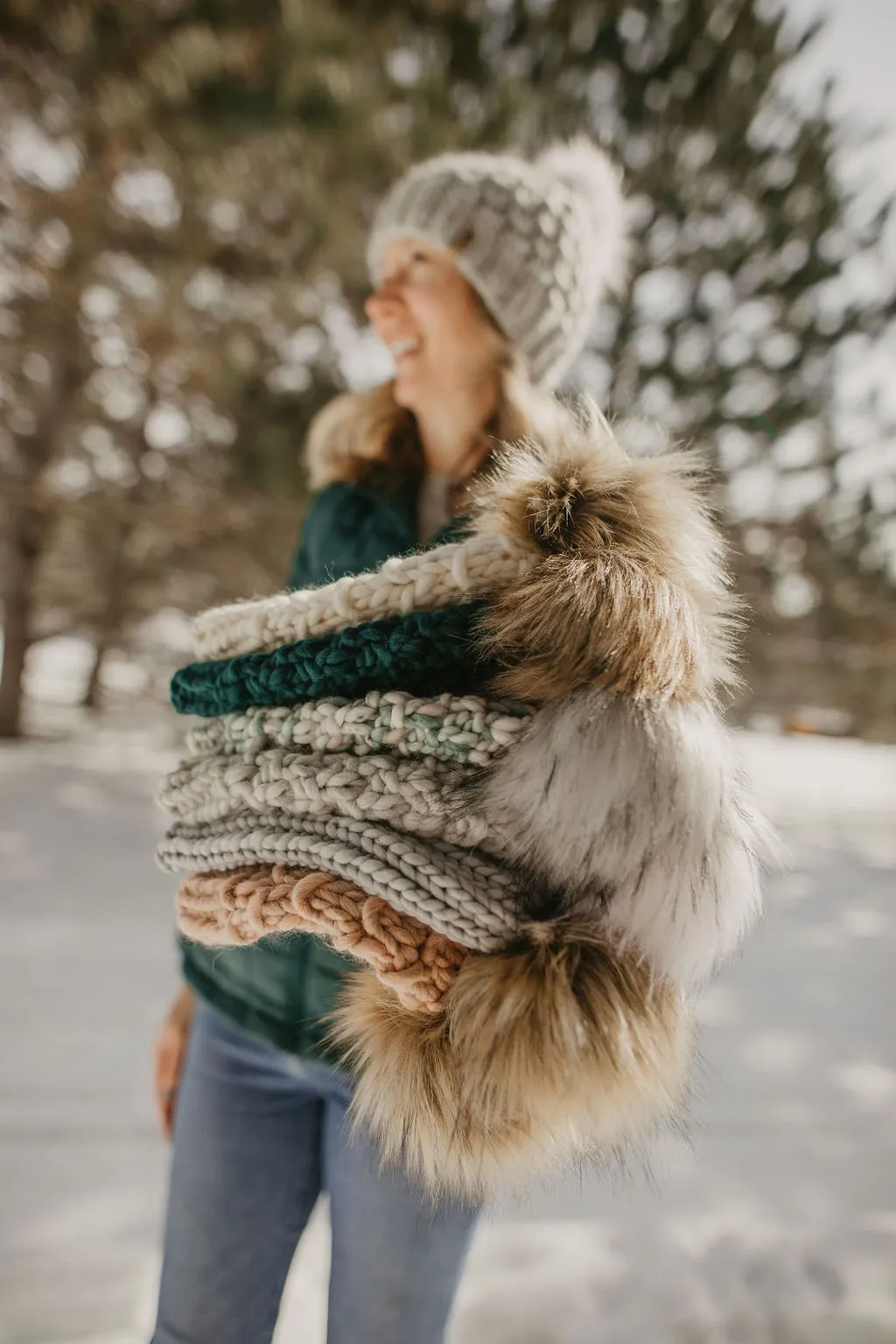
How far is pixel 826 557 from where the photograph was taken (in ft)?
11.2

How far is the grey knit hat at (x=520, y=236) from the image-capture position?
815 mm

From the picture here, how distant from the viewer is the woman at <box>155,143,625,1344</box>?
2.05ft

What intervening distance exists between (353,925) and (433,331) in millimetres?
644

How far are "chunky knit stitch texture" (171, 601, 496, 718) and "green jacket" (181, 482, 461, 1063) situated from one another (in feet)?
0.42

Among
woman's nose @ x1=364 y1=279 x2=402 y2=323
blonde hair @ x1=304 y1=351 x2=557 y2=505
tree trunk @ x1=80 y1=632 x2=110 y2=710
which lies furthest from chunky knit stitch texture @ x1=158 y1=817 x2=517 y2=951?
tree trunk @ x1=80 y1=632 x2=110 y2=710

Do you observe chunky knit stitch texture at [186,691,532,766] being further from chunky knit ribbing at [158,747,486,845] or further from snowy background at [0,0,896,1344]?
snowy background at [0,0,896,1344]

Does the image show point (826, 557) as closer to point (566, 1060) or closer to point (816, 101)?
point (816, 101)

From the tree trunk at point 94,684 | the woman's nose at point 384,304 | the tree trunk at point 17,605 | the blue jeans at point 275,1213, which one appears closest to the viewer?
the blue jeans at point 275,1213

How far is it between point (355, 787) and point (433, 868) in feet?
0.26

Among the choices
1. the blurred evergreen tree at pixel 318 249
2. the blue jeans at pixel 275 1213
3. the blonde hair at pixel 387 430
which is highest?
the blurred evergreen tree at pixel 318 249

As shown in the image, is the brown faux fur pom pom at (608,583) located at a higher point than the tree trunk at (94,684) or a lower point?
lower

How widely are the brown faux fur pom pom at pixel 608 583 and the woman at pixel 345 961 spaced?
15 cm

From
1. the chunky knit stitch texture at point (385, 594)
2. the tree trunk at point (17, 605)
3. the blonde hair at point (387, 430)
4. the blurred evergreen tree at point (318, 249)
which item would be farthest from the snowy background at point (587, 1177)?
the tree trunk at point (17, 605)

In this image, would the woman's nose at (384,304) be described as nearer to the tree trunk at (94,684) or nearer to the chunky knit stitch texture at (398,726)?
the chunky knit stitch texture at (398,726)
